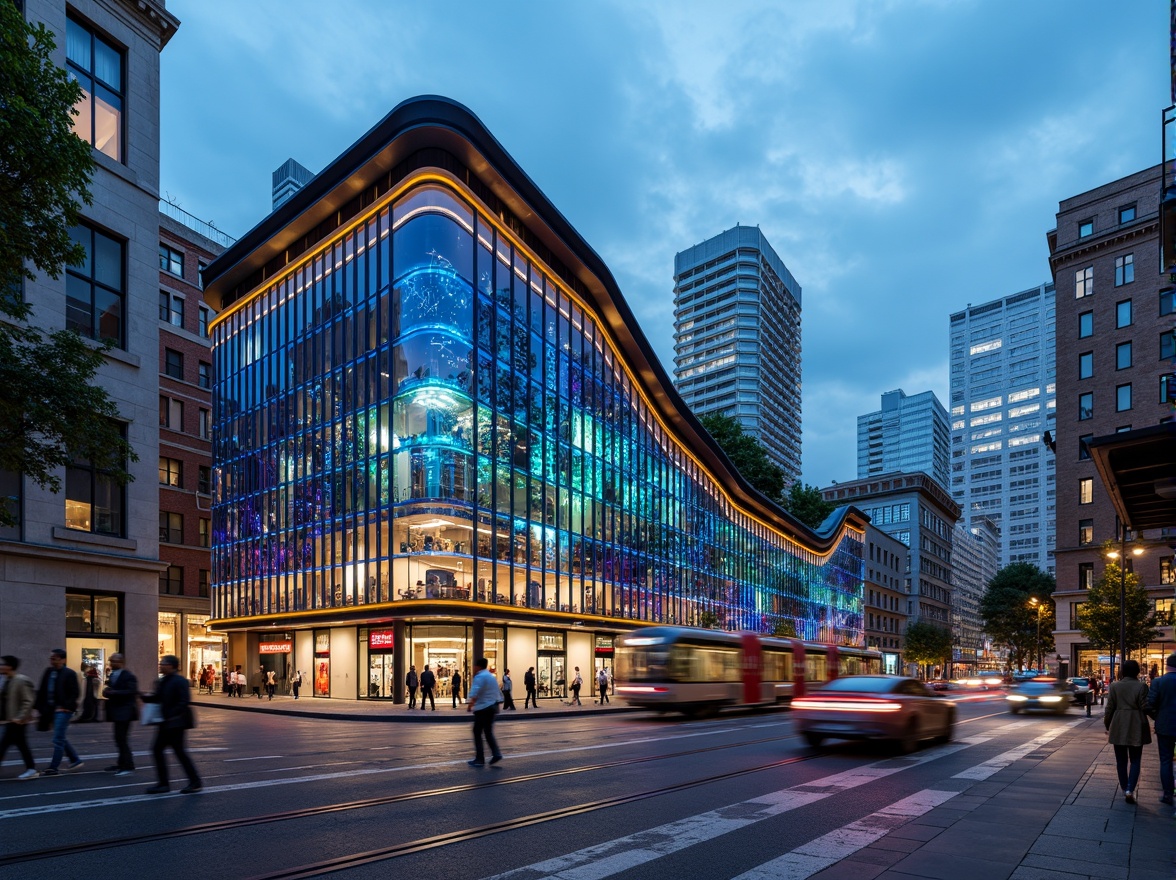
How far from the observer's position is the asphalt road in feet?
24.0

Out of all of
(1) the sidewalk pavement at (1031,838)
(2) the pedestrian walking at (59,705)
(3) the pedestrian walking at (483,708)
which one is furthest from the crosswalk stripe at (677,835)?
(2) the pedestrian walking at (59,705)

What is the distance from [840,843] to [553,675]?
41401 millimetres

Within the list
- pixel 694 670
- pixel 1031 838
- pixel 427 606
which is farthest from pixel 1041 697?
pixel 1031 838

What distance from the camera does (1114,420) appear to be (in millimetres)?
64438

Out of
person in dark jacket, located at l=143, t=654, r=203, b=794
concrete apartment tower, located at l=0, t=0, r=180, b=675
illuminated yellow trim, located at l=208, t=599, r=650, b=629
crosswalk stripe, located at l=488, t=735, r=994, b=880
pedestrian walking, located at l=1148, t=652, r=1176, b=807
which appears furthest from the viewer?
illuminated yellow trim, located at l=208, t=599, r=650, b=629

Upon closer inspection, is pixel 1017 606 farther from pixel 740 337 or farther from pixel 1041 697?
pixel 740 337

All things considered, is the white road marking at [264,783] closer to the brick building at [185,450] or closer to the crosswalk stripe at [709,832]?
the crosswalk stripe at [709,832]

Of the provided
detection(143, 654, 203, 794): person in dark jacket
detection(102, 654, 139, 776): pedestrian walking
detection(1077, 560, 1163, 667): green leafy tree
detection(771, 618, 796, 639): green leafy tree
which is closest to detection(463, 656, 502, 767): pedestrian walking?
detection(143, 654, 203, 794): person in dark jacket

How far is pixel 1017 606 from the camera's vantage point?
9369 cm

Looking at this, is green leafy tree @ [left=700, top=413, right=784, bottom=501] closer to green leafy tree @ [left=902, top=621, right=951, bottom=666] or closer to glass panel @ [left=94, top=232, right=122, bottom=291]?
green leafy tree @ [left=902, top=621, right=951, bottom=666]

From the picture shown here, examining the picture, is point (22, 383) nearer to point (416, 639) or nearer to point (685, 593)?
point (416, 639)

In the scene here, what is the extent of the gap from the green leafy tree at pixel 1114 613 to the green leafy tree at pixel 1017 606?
→ 45.0 metres

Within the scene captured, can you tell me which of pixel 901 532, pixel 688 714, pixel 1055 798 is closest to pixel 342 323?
pixel 688 714

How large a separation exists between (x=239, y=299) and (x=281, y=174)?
145m
